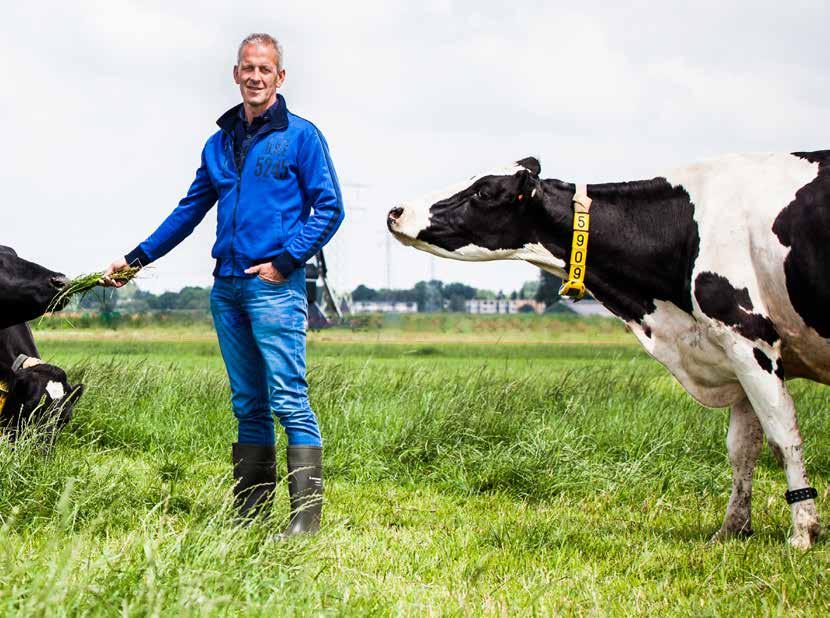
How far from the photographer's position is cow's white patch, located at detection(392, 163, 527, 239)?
5.50m

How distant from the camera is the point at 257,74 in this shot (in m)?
5.02

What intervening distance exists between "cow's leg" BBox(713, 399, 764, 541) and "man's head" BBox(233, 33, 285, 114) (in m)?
3.23

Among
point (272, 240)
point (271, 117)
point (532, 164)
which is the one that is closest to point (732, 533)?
point (532, 164)

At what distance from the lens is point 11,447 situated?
5570 millimetres

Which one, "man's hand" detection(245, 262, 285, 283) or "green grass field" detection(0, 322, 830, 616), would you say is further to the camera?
"man's hand" detection(245, 262, 285, 283)

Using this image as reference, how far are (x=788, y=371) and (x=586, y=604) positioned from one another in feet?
7.38

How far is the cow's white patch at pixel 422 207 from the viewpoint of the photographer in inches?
217

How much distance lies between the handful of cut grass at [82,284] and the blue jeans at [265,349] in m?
0.64

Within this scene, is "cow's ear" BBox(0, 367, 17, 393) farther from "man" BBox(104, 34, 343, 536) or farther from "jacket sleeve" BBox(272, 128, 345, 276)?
"jacket sleeve" BBox(272, 128, 345, 276)

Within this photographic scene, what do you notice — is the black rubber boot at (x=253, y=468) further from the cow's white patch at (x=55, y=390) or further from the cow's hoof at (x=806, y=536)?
the cow's hoof at (x=806, y=536)

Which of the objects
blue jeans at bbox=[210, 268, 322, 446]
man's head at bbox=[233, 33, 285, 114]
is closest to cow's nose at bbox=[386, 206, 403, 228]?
blue jeans at bbox=[210, 268, 322, 446]

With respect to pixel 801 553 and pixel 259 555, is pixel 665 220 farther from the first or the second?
pixel 259 555

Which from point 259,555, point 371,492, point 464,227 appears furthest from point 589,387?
point 259,555

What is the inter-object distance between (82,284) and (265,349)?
152 centimetres
